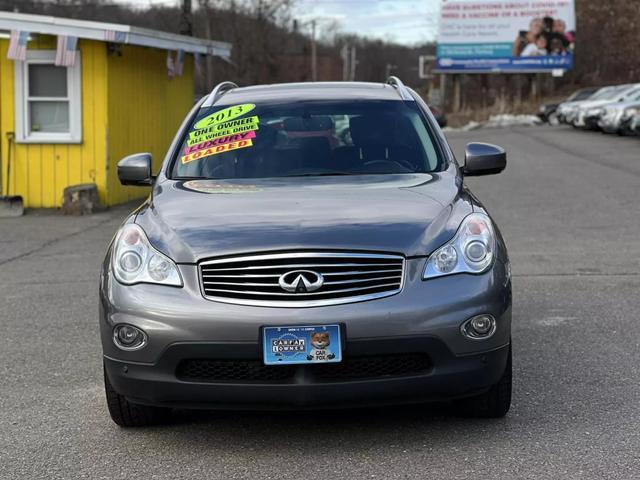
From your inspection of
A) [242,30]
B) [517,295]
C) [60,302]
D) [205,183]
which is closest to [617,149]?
[517,295]

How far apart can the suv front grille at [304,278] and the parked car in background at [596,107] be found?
28020mm

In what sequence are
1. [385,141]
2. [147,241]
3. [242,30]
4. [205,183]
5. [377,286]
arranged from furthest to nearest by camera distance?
1. [242,30]
2. [385,141]
3. [205,183]
4. [147,241]
5. [377,286]

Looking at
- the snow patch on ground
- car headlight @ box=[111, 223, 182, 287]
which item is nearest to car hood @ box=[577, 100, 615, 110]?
the snow patch on ground

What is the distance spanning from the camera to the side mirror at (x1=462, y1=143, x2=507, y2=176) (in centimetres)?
551

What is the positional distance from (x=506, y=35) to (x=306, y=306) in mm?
47583

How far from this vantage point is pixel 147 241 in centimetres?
429

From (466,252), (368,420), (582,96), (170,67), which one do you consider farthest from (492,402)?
(582,96)

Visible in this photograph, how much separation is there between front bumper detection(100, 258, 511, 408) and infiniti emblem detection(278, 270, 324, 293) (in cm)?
10

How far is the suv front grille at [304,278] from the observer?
13.0 feet

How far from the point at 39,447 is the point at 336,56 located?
328 ft

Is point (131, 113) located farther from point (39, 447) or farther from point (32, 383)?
point (39, 447)

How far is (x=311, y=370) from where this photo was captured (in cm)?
397

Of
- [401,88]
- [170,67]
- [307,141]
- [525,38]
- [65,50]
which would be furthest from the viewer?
[525,38]

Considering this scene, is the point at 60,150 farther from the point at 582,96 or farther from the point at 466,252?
the point at 582,96
